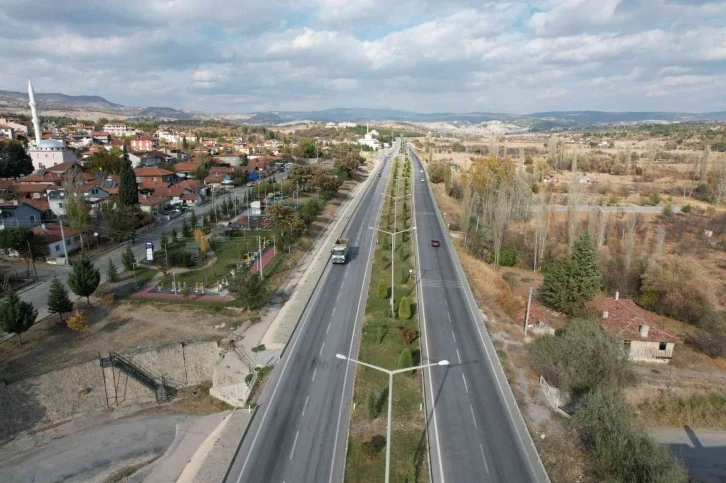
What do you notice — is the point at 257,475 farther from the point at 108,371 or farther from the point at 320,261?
the point at 320,261

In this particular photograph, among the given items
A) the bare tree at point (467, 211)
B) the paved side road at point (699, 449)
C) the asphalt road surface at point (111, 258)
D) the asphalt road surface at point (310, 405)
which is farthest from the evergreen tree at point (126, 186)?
the paved side road at point (699, 449)

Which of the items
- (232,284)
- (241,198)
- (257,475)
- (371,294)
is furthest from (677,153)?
(257,475)

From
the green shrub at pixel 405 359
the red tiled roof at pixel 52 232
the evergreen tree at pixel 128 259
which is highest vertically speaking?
the red tiled roof at pixel 52 232

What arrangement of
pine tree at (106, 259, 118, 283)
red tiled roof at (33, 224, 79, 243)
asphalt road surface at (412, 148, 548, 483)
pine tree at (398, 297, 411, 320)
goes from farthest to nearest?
red tiled roof at (33, 224, 79, 243)
pine tree at (106, 259, 118, 283)
pine tree at (398, 297, 411, 320)
asphalt road surface at (412, 148, 548, 483)

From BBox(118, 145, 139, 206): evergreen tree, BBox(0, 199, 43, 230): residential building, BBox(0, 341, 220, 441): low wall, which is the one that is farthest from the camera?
BBox(118, 145, 139, 206): evergreen tree

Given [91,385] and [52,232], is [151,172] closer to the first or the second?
[52,232]

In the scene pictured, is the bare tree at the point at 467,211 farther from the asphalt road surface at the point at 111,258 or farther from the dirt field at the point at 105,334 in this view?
the asphalt road surface at the point at 111,258

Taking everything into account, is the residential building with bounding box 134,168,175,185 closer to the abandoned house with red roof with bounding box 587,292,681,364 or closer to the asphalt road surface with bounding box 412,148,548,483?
the asphalt road surface with bounding box 412,148,548,483

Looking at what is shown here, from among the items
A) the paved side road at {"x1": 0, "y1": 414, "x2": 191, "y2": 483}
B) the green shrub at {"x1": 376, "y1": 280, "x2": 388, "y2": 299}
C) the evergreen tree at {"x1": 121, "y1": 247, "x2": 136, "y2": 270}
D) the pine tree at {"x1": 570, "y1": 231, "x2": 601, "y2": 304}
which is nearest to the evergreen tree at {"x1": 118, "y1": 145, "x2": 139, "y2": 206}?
the evergreen tree at {"x1": 121, "y1": 247, "x2": 136, "y2": 270}
